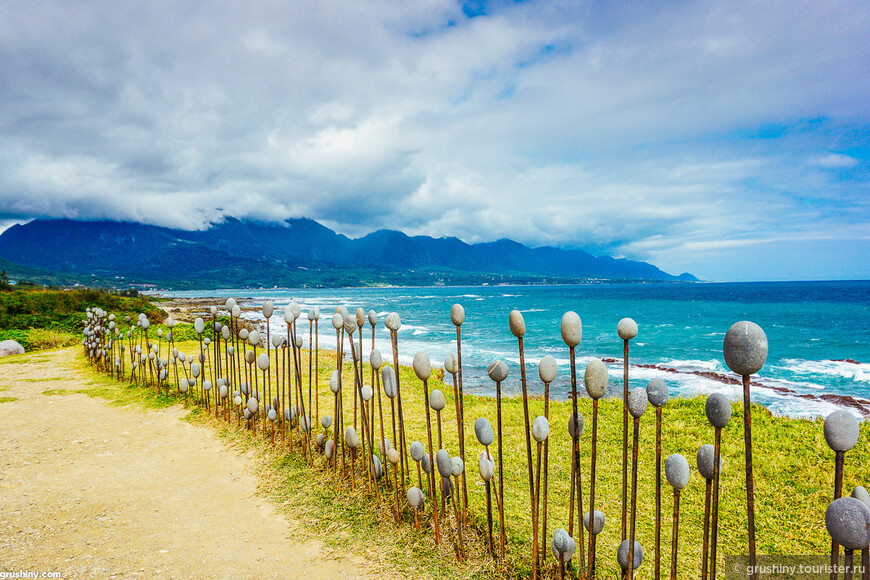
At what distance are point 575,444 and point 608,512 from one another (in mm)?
1663

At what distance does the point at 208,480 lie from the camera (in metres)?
3.87

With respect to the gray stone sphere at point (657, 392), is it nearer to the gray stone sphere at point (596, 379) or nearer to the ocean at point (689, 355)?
the gray stone sphere at point (596, 379)

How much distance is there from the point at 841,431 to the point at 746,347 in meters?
0.38

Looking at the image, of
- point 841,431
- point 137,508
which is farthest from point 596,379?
point 137,508

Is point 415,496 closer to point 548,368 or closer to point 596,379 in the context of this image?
point 548,368

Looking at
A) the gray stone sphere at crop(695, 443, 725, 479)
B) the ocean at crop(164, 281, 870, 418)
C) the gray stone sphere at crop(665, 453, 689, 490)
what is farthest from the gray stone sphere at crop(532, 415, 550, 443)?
the ocean at crop(164, 281, 870, 418)

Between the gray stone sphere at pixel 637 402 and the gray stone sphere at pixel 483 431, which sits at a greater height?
the gray stone sphere at pixel 637 402

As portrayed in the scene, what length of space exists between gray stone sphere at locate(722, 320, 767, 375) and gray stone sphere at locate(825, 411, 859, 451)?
10.1 inches

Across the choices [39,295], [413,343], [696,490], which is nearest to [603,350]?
[413,343]

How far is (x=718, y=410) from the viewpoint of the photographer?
166 cm

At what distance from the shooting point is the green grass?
2.72m

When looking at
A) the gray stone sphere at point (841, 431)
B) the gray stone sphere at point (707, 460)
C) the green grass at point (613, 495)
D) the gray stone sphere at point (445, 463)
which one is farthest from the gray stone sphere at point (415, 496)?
the gray stone sphere at point (841, 431)

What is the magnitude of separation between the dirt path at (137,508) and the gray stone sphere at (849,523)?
2288mm

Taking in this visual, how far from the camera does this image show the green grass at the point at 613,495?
2.72 m
